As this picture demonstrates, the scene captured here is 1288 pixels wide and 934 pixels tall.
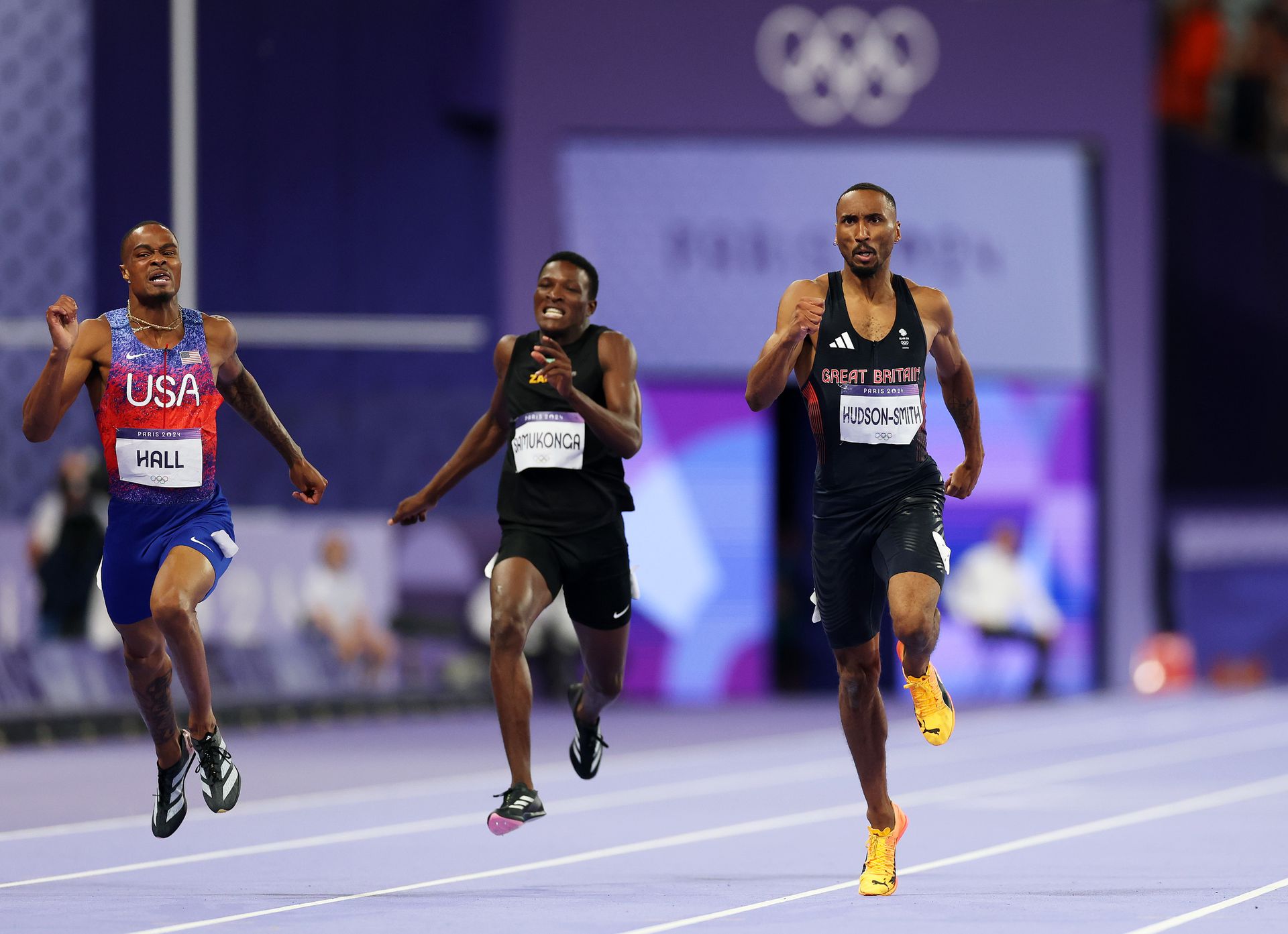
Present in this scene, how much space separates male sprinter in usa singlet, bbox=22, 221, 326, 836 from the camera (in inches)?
313

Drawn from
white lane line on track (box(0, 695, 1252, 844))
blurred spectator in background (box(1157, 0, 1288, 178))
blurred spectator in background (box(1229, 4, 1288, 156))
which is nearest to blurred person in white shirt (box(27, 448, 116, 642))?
white lane line on track (box(0, 695, 1252, 844))

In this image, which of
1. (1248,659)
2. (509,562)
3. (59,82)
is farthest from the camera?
(1248,659)

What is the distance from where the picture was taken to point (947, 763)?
1391 centimetres

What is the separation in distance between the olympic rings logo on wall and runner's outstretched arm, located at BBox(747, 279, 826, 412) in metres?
15.0

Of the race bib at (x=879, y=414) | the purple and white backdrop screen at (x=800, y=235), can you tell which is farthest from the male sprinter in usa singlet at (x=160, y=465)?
the purple and white backdrop screen at (x=800, y=235)

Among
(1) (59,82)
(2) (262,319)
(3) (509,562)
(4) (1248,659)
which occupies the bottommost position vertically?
(4) (1248,659)

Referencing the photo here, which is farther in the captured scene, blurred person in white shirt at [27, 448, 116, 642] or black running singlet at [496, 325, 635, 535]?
blurred person in white shirt at [27, 448, 116, 642]

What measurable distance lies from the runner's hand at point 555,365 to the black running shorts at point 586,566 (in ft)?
2.53

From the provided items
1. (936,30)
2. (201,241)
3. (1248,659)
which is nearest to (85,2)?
(201,241)

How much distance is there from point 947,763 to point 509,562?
6.20 meters

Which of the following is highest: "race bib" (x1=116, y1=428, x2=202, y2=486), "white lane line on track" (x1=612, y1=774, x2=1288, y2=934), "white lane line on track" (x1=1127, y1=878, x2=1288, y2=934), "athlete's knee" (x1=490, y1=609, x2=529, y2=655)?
"race bib" (x1=116, y1=428, x2=202, y2=486)

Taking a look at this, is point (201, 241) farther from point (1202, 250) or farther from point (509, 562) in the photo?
point (509, 562)

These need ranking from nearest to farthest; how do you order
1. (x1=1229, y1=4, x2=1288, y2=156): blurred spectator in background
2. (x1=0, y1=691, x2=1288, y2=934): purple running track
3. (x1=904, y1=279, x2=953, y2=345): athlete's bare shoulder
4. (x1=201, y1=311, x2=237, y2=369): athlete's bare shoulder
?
(x1=0, y1=691, x2=1288, y2=934): purple running track, (x1=904, y1=279, x2=953, y2=345): athlete's bare shoulder, (x1=201, y1=311, x2=237, y2=369): athlete's bare shoulder, (x1=1229, y1=4, x2=1288, y2=156): blurred spectator in background

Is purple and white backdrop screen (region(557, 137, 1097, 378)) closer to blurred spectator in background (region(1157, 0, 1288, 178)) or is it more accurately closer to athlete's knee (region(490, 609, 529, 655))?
blurred spectator in background (region(1157, 0, 1288, 178))
